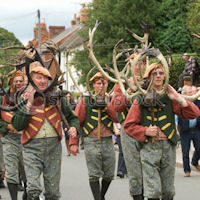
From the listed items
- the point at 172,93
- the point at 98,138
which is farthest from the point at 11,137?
the point at 172,93

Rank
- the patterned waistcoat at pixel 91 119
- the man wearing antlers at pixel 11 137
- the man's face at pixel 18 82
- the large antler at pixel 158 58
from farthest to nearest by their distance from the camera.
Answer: the man's face at pixel 18 82 < the man wearing antlers at pixel 11 137 < the patterned waistcoat at pixel 91 119 < the large antler at pixel 158 58

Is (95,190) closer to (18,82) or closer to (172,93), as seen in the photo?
(18,82)

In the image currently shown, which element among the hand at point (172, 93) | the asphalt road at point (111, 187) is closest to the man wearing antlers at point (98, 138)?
the asphalt road at point (111, 187)

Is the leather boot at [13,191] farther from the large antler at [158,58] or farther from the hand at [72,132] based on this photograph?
the large antler at [158,58]

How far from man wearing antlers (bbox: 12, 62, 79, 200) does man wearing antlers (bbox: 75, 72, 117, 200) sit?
135 centimetres

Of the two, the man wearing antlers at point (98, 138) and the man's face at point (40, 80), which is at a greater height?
the man's face at point (40, 80)

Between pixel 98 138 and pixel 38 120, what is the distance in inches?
63.5

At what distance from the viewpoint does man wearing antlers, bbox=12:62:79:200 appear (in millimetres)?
6770

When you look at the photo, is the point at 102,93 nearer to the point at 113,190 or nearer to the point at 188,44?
the point at 113,190

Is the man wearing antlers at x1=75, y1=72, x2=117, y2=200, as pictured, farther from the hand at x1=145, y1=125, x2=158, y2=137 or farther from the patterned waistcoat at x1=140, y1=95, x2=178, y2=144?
the hand at x1=145, y1=125, x2=158, y2=137

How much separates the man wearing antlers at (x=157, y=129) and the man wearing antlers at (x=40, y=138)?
0.92 m

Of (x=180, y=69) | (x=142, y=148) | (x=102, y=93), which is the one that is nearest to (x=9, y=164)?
(x=102, y=93)

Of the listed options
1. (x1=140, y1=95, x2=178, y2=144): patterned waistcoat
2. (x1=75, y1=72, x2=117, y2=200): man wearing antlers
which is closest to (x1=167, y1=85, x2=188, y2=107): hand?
(x1=140, y1=95, x2=178, y2=144): patterned waistcoat

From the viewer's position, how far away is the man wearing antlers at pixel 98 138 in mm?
8203
